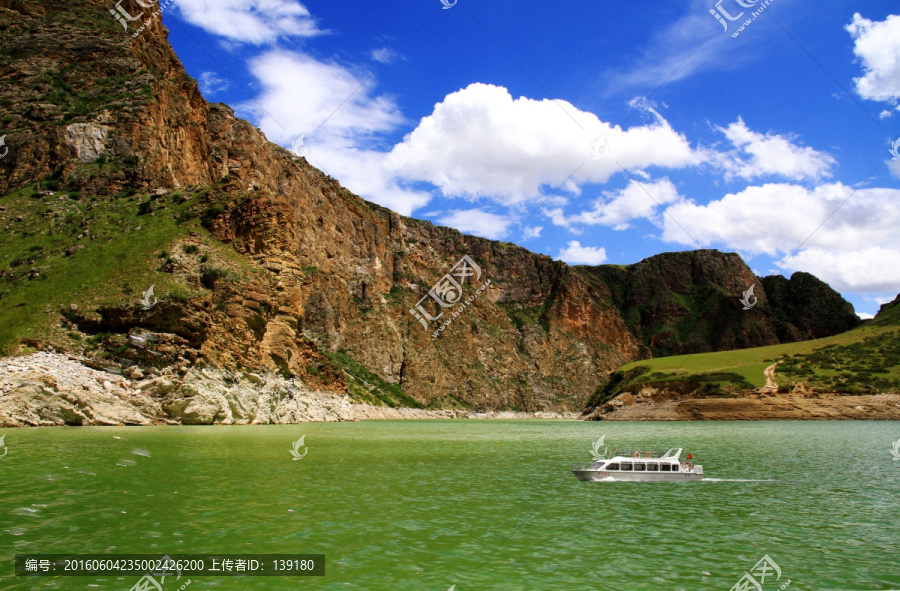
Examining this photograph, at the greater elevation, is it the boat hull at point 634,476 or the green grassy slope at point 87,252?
the green grassy slope at point 87,252

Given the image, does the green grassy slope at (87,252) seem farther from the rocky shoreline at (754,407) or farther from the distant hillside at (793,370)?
the distant hillside at (793,370)

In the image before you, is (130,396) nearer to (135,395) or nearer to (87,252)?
(135,395)

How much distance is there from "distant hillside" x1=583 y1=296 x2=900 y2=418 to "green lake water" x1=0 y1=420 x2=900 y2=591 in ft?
236

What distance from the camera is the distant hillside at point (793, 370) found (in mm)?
91312

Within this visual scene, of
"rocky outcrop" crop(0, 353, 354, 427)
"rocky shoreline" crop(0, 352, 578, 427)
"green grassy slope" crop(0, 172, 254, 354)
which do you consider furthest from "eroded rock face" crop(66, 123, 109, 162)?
"rocky outcrop" crop(0, 353, 354, 427)

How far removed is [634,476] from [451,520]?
13.3m


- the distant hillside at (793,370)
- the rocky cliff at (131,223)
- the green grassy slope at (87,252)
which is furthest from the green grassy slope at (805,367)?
the green grassy slope at (87,252)

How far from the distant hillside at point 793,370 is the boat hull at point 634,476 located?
81.6 m

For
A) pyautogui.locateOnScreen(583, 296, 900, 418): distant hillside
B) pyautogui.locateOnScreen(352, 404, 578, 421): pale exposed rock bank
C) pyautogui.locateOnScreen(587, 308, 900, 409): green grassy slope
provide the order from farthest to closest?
1. pyautogui.locateOnScreen(352, 404, 578, 421): pale exposed rock bank
2. pyautogui.locateOnScreen(583, 296, 900, 418): distant hillside
3. pyautogui.locateOnScreen(587, 308, 900, 409): green grassy slope

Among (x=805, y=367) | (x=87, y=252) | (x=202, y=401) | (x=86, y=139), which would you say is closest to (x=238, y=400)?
(x=202, y=401)

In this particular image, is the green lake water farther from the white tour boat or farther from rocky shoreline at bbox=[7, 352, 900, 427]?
rocky shoreline at bbox=[7, 352, 900, 427]

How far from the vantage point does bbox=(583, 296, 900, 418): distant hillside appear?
91.3 metres

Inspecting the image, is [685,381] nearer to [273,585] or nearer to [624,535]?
[624,535]

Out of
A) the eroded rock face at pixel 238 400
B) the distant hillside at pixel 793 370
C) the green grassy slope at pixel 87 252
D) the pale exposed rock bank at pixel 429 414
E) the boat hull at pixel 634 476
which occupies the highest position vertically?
the green grassy slope at pixel 87 252
